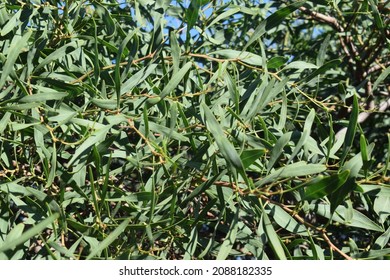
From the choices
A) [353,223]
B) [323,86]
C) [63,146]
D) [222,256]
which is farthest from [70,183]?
[323,86]

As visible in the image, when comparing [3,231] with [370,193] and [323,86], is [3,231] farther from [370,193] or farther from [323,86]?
[323,86]

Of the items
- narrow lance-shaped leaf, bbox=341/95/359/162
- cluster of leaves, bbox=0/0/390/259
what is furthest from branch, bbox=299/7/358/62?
narrow lance-shaped leaf, bbox=341/95/359/162

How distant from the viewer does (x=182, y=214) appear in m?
0.84

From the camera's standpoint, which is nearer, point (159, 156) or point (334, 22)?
point (159, 156)

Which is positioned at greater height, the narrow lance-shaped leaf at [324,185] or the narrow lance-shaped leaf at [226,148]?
the narrow lance-shaped leaf at [226,148]

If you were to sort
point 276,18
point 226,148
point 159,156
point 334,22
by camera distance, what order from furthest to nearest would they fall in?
1. point 334,22
2. point 276,18
3. point 159,156
4. point 226,148

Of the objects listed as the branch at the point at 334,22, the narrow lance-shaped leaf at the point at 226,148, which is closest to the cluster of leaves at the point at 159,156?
the narrow lance-shaped leaf at the point at 226,148

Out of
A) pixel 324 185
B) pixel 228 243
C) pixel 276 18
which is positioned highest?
pixel 276 18

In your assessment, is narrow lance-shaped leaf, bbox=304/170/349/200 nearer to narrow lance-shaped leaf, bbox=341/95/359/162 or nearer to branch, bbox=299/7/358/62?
narrow lance-shaped leaf, bbox=341/95/359/162

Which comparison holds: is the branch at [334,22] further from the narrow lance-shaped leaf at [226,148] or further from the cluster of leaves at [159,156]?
the narrow lance-shaped leaf at [226,148]

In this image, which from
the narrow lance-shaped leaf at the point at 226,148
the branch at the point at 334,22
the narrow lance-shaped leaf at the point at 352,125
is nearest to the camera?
the narrow lance-shaped leaf at the point at 226,148

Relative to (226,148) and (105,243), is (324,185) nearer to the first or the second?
(226,148)

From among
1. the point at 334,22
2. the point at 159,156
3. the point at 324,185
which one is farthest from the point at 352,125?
the point at 334,22
